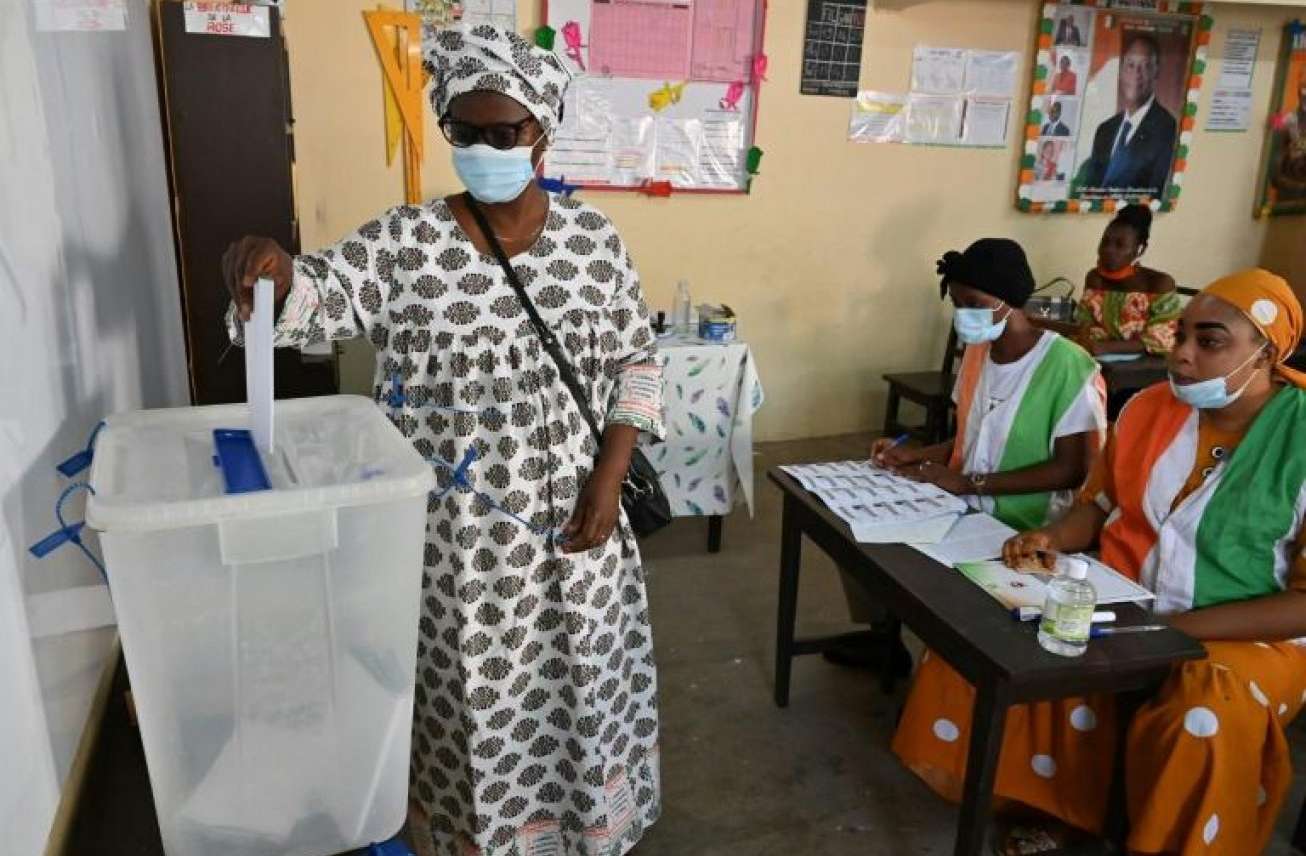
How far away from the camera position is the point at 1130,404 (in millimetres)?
1961

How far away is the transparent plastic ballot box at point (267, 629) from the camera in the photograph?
0.85 meters

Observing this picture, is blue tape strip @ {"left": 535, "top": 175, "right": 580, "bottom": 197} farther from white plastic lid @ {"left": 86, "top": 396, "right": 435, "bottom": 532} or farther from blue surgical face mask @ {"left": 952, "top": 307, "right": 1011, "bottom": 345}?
white plastic lid @ {"left": 86, "top": 396, "right": 435, "bottom": 532}

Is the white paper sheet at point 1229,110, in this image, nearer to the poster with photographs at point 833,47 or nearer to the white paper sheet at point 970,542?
the poster with photographs at point 833,47

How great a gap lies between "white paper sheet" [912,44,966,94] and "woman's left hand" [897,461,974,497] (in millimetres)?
2893

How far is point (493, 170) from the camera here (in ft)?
4.54

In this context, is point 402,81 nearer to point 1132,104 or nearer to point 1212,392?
point 1212,392

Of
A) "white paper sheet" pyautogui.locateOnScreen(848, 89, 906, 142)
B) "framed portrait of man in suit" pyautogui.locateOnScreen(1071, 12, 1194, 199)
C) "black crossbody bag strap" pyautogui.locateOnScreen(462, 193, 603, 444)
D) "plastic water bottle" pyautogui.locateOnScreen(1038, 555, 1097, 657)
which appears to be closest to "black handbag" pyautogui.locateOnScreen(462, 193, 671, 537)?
"black crossbody bag strap" pyautogui.locateOnScreen(462, 193, 603, 444)

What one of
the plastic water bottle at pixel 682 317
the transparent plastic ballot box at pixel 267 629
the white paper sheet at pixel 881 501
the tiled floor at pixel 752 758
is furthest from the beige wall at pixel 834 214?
the transparent plastic ballot box at pixel 267 629

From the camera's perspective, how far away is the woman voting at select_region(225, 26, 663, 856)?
4.51ft

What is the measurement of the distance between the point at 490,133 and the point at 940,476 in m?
1.41

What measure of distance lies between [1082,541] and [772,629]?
1.16 metres

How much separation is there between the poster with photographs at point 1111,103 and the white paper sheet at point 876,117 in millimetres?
748

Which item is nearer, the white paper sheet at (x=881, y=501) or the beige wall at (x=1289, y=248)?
the white paper sheet at (x=881, y=501)

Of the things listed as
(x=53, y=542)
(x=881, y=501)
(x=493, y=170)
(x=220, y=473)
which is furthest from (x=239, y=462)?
(x=881, y=501)
